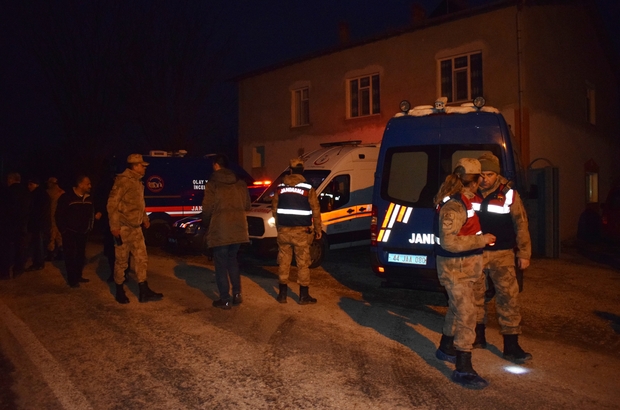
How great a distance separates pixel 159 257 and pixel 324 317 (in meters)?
6.18

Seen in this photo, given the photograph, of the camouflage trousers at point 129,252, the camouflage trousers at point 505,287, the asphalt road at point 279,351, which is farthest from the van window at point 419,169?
the camouflage trousers at point 129,252

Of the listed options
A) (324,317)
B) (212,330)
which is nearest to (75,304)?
(212,330)

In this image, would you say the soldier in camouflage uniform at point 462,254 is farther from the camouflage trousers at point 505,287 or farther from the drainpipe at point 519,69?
the drainpipe at point 519,69

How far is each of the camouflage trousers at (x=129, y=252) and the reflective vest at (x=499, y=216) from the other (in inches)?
168

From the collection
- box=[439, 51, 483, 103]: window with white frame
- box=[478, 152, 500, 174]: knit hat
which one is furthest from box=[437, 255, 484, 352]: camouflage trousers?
box=[439, 51, 483, 103]: window with white frame

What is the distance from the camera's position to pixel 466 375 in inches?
177

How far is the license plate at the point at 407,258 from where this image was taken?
22.9 ft

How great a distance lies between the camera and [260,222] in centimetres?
1020

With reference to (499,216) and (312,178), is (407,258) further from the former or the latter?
(312,178)

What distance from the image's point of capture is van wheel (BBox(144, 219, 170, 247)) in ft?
45.1

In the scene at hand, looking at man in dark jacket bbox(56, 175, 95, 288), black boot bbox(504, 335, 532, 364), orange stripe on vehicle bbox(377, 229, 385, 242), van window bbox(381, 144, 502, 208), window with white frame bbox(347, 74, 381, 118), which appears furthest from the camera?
window with white frame bbox(347, 74, 381, 118)

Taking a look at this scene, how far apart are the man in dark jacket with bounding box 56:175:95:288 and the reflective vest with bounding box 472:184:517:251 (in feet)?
19.4

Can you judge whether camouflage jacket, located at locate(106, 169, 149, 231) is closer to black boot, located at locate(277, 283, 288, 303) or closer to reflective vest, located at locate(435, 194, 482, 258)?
black boot, located at locate(277, 283, 288, 303)

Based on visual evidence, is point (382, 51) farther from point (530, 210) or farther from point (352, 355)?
point (352, 355)
